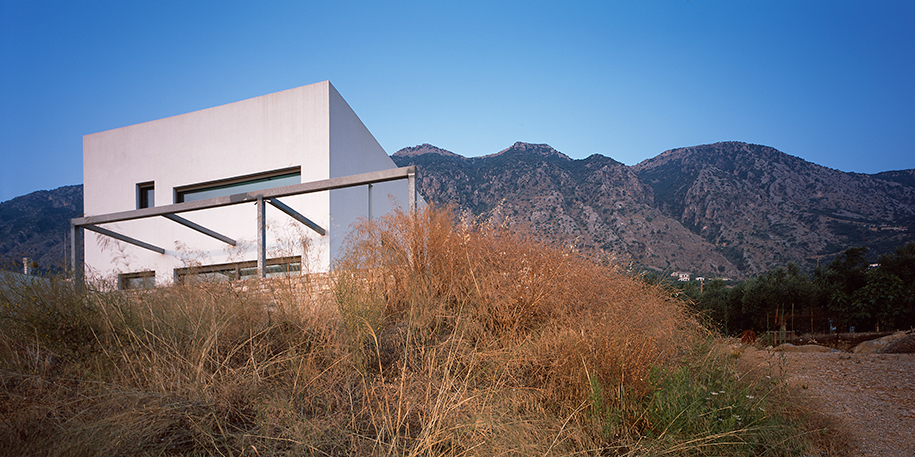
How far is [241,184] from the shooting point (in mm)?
9031

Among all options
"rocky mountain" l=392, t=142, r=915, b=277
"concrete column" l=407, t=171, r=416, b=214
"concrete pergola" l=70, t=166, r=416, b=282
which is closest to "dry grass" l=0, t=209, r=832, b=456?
"concrete column" l=407, t=171, r=416, b=214

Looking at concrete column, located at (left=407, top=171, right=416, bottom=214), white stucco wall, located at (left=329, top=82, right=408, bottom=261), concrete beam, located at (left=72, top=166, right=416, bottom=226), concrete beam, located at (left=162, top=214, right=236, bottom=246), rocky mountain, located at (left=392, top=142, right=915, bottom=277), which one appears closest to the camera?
concrete column, located at (left=407, top=171, right=416, bottom=214)

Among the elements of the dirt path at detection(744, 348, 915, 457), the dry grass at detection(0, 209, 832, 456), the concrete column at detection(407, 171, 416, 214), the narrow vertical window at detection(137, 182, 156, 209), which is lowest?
the dirt path at detection(744, 348, 915, 457)

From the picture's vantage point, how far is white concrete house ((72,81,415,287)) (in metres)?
8.21

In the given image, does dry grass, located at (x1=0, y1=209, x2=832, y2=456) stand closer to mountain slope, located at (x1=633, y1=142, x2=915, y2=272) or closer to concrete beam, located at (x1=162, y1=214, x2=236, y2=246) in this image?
concrete beam, located at (x1=162, y1=214, x2=236, y2=246)

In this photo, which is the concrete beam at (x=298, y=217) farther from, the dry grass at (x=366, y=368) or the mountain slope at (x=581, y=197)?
the mountain slope at (x=581, y=197)

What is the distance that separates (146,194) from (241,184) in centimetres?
288

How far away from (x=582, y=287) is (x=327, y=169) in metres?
6.09

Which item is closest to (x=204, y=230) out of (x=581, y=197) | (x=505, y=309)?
(x=505, y=309)

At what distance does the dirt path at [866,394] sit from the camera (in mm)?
3297

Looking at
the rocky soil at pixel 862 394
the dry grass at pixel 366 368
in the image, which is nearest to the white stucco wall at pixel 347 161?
the dry grass at pixel 366 368

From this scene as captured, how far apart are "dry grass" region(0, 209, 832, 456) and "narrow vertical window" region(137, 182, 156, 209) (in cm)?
719

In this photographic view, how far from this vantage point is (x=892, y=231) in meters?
32.5

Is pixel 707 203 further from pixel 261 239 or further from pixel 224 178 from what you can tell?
pixel 261 239
